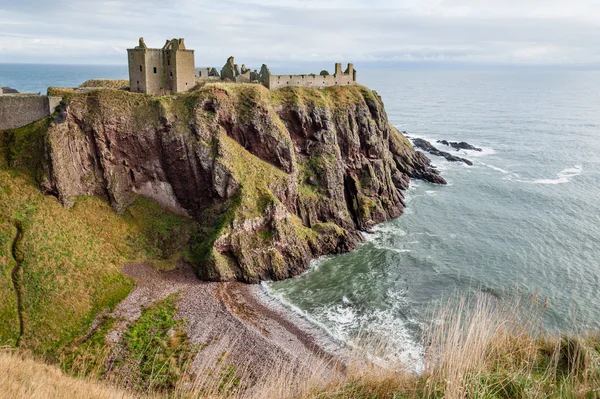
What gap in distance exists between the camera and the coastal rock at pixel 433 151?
329ft

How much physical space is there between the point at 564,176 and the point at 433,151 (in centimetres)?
3022

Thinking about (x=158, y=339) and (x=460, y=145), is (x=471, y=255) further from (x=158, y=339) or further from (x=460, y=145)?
(x=460, y=145)

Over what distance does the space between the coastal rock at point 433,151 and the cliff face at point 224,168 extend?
48202mm

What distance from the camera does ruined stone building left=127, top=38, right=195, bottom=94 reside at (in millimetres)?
55906

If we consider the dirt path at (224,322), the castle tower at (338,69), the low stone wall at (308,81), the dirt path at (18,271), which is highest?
the castle tower at (338,69)

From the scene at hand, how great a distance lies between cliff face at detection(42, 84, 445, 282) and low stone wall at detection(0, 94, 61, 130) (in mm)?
2572

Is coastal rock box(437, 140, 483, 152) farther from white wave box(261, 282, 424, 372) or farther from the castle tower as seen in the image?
white wave box(261, 282, 424, 372)

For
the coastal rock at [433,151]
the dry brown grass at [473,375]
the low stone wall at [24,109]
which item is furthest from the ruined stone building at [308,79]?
the dry brown grass at [473,375]

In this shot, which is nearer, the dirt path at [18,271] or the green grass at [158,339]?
the green grass at [158,339]

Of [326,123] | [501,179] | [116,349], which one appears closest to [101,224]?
[116,349]

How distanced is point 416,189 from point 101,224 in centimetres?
5546

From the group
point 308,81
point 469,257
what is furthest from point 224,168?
point 469,257

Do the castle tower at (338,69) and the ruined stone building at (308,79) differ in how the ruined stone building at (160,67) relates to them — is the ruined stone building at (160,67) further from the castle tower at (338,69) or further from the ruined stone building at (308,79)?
the castle tower at (338,69)

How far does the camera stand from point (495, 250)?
5484 centimetres
